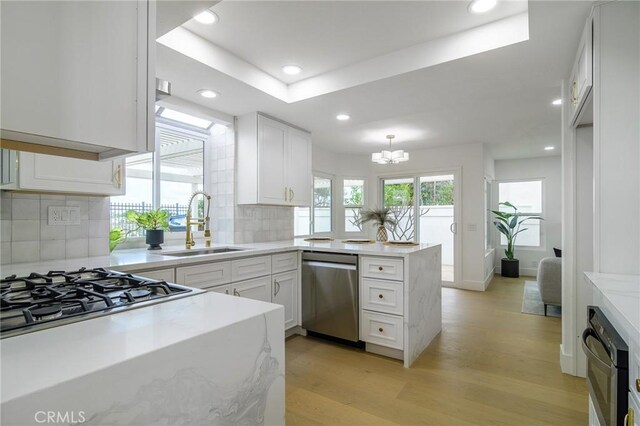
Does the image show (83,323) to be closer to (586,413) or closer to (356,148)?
(586,413)

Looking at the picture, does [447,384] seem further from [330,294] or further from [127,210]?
[127,210]

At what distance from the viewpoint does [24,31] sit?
27.9 inches

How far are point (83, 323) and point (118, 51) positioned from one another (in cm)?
73

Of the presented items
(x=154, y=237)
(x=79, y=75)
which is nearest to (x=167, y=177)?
(x=154, y=237)

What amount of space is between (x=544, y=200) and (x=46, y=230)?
763 centimetres

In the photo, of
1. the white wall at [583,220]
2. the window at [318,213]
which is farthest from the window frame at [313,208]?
the white wall at [583,220]

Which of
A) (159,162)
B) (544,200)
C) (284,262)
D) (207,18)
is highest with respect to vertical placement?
(207,18)

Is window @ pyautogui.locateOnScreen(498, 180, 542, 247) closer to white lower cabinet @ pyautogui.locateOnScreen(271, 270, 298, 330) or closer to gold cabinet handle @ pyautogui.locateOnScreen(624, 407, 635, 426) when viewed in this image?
white lower cabinet @ pyautogui.locateOnScreen(271, 270, 298, 330)

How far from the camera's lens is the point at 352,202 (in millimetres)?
6195

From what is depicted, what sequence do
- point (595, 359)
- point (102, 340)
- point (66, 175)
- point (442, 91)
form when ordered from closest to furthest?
1. point (102, 340)
2. point (595, 359)
3. point (66, 175)
4. point (442, 91)

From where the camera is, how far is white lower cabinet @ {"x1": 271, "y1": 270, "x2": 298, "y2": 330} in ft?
9.58

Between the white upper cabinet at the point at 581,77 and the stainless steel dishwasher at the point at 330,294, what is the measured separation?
1.89m

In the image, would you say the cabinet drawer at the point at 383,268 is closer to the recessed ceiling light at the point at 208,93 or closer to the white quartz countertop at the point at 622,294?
the white quartz countertop at the point at 622,294

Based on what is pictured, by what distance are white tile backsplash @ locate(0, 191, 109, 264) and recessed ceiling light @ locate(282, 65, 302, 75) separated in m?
1.77
